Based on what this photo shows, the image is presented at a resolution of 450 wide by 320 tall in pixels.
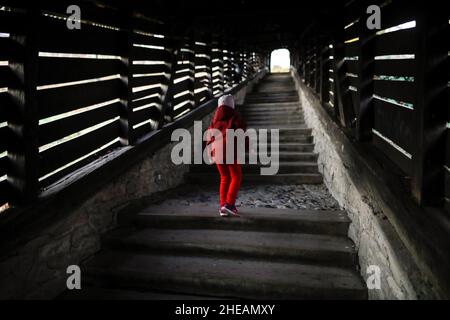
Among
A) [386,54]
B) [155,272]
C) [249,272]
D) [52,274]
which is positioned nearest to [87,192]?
[52,274]

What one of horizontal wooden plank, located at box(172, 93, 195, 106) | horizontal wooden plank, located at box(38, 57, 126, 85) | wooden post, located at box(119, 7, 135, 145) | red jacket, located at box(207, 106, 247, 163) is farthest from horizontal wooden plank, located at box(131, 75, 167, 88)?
red jacket, located at box(207, 106, 247, 163)

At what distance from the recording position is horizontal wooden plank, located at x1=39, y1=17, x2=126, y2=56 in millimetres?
3434

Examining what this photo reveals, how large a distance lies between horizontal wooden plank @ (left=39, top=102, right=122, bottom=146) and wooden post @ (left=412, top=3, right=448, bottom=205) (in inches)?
135

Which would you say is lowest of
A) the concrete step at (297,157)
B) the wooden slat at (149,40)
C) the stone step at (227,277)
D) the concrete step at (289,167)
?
the stone step at (227,277)

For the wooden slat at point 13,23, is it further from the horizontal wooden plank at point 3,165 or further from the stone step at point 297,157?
the stone step at point 297,157

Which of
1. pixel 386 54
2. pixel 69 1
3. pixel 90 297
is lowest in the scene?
pixel 90 297

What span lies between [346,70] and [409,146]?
2.39 m

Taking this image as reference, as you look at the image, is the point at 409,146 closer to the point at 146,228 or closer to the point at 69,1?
the point at 146,228

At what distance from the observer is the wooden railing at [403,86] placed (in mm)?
2219

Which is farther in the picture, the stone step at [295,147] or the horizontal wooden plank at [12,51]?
the stone step at [295,147]

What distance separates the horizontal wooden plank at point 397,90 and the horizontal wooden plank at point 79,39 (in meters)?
3.33

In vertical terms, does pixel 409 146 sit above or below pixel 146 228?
above

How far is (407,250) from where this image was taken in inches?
99.7

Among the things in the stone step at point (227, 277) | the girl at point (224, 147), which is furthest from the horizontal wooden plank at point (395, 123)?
the girl at point (224, 147)
